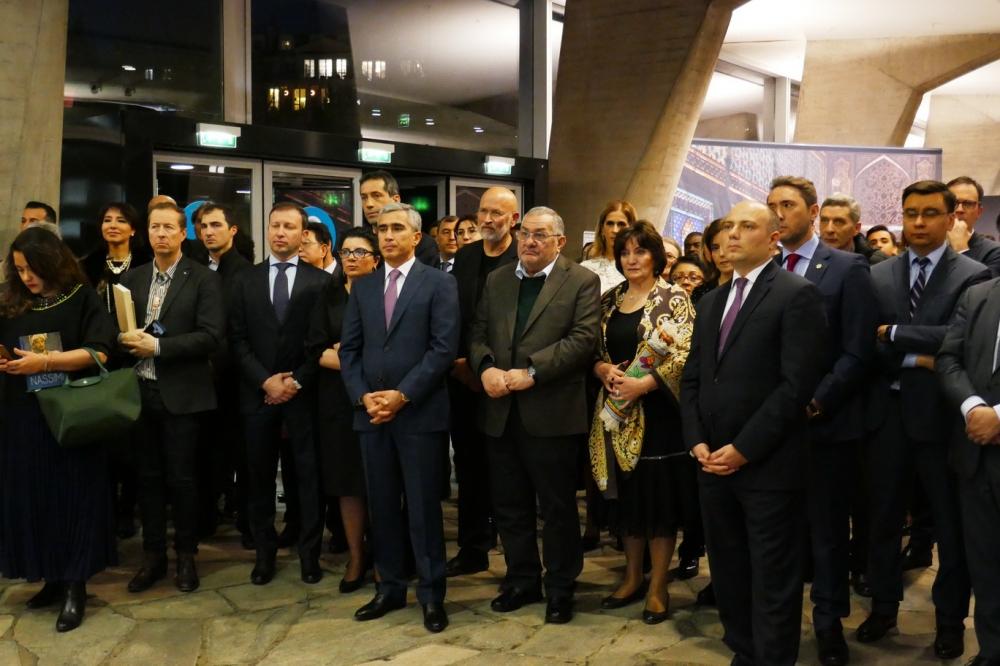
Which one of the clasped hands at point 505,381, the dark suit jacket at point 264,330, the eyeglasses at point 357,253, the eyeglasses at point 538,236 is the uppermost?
the eyeglasses at point 538,236

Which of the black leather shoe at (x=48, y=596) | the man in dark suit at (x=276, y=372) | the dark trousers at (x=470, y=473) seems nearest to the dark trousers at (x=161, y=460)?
the man in dark suit at (x=276, y=372)

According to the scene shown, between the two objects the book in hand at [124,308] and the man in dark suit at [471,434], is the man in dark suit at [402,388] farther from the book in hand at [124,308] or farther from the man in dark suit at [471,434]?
the book in hand at [124,308]

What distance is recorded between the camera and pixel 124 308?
457 centimetres

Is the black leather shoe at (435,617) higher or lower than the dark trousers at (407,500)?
Answer: lower

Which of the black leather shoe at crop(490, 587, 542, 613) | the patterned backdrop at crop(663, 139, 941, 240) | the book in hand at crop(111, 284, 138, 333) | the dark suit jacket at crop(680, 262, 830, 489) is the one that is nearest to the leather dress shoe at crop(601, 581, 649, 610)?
the black leather shoe at crop(490, 587, 542, 613)

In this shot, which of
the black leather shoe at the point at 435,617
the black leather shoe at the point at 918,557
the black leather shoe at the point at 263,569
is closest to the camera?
the black leather shoe at the point at 435,617

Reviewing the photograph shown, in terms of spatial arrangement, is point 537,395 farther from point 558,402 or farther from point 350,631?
point 350,631

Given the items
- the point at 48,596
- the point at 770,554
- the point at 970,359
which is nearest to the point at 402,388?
the point at 770,554

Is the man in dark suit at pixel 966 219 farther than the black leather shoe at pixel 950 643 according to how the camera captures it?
Yes

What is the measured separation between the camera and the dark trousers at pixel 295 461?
16.1ft

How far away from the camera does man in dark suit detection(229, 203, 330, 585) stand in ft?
16.1

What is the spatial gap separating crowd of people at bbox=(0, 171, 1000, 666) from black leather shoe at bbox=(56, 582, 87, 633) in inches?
0.5

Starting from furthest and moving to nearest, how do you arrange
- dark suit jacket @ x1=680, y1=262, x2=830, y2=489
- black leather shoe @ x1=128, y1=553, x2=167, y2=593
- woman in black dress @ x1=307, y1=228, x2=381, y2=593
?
black leather shoe @ x1=128, y1=553, x2=167, y2=593 < woman in black dress @ x1=307, y1=228, x2=381, y2=593 < dark suit jacket @ x1=680, y1=262, x2=830, y2=489

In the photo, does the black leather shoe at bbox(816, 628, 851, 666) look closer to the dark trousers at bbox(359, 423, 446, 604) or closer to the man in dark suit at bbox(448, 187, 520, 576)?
the dark trousers at bbox(359, 423, 446, 604)
